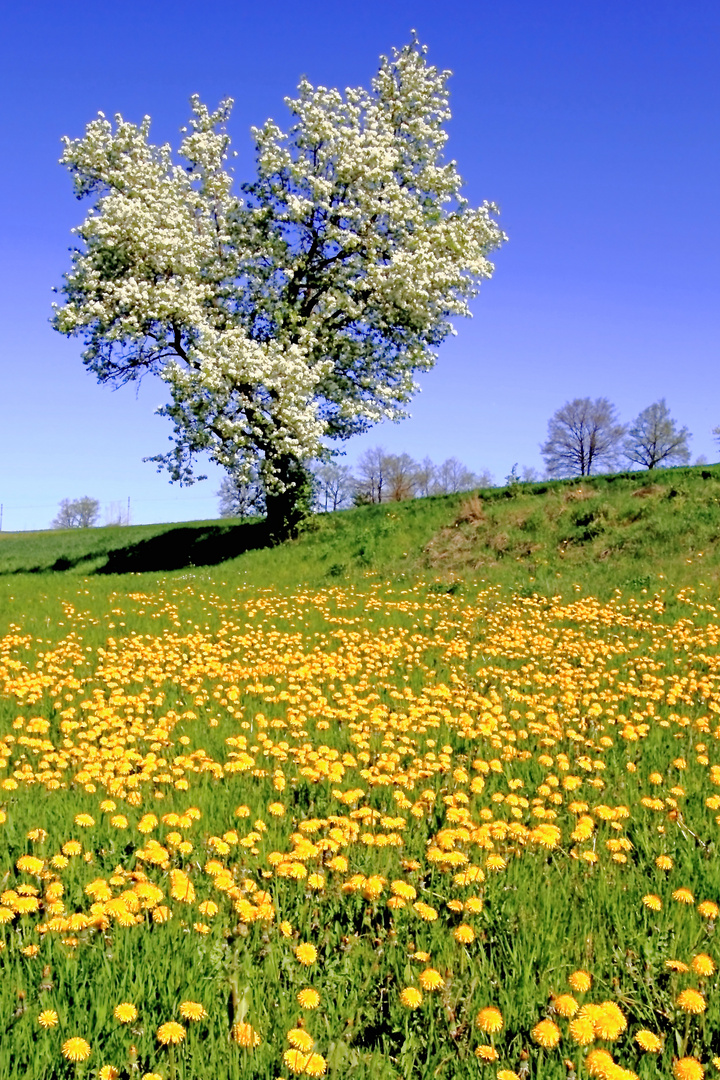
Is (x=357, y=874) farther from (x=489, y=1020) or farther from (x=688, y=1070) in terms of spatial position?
(x=688, y=1070)

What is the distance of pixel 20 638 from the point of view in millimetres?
11703

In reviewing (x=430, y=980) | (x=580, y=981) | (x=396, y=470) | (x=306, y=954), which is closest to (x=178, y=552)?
(x=306, y=954)

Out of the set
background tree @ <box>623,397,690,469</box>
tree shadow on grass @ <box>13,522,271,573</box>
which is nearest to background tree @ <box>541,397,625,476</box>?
background tree @ <box>623,397,690,469</box>

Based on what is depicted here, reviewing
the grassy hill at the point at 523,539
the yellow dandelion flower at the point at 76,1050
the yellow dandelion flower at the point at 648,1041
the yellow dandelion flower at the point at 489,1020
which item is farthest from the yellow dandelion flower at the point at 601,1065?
the grassy hill at the point at 523,539

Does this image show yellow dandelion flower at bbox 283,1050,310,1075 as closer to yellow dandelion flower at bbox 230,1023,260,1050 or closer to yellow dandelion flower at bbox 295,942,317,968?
yellow dandelion flower at bbox 230,1023,260,1050

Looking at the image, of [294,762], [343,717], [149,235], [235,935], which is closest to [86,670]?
[343,717]

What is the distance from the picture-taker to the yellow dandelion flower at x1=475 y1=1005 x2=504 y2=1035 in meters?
3.05

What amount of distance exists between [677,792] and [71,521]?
4875 inches

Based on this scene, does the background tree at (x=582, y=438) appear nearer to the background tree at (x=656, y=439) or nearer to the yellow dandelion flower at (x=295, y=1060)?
the background tree at (x=656, y=439)

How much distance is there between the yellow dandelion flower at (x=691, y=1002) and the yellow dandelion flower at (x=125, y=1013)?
2258 mm

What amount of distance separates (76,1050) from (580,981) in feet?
6.87

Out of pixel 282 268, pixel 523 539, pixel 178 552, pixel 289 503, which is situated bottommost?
pixel 178 552

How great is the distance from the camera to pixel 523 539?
20.3 metres

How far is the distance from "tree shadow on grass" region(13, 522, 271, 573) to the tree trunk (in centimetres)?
57
